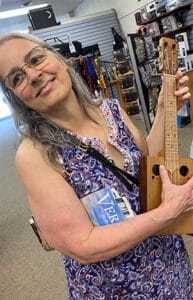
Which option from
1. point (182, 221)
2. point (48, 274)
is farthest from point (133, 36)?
point (182, 221)

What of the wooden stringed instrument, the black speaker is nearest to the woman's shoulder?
the wooden stringed instrument

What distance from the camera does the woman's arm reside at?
32.2 inches

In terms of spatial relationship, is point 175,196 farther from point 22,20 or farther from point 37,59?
point 22,20

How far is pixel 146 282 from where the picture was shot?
3.25ft

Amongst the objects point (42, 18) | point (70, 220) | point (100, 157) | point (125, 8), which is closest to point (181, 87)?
point (100, 157)

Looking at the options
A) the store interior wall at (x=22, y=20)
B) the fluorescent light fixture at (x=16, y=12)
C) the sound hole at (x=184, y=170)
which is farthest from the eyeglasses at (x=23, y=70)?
the store interior wall at (x=22, y=20)

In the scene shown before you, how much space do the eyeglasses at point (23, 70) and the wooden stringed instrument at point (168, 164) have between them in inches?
16.3

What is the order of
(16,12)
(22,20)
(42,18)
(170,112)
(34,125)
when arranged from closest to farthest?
(34,125), (170,112), (42,18), (16,12), (22,20)

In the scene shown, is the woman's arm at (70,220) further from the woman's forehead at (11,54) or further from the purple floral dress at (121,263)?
the woman's forehead at (11,54)

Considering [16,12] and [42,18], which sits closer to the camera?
[42,18]

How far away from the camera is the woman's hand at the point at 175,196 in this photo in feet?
2.86

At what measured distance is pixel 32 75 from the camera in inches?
34.0

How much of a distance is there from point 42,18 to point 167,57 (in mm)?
7126

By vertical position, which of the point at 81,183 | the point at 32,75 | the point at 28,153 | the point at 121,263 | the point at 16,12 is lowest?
the point at 121,263
